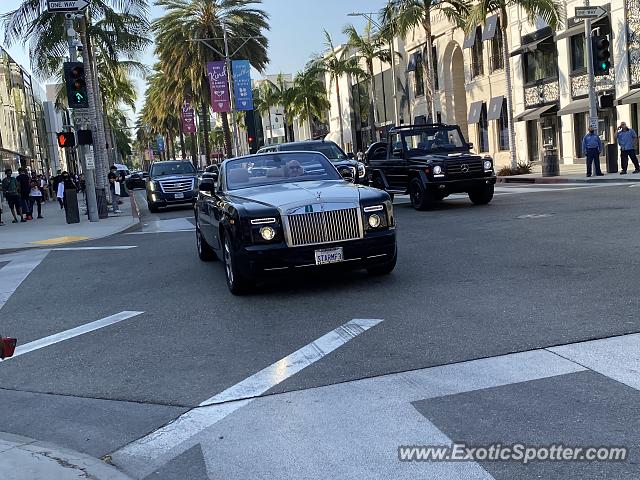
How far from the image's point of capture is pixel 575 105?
34.3 metres

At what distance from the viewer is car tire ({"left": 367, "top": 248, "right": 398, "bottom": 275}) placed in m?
8.99

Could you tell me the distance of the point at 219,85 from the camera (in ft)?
133

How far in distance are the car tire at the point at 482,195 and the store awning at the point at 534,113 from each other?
2057cm

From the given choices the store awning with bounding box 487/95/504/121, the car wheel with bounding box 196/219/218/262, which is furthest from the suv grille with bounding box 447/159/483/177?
the store awning with bounding box 487/95/504/121

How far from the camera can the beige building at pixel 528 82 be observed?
31.4 meters

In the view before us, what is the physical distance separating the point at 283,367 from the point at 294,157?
201 inches

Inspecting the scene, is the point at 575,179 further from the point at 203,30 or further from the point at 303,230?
the point at 203,30

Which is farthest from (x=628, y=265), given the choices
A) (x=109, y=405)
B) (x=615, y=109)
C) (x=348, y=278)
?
(x=615, y=109)

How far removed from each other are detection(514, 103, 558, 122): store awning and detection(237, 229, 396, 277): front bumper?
31.0 metres

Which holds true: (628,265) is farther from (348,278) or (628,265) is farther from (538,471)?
(538,471)

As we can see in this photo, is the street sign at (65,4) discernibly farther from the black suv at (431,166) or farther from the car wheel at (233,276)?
the car wheel at (233,276)

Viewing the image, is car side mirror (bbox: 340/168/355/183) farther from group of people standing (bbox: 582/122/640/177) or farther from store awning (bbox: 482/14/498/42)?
store awning (bbox: 482/14/498/42)

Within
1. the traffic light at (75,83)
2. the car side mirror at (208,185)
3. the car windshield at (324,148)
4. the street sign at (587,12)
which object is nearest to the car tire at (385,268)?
the car side mirror at (208,185)

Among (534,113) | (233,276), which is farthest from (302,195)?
(534,113)
